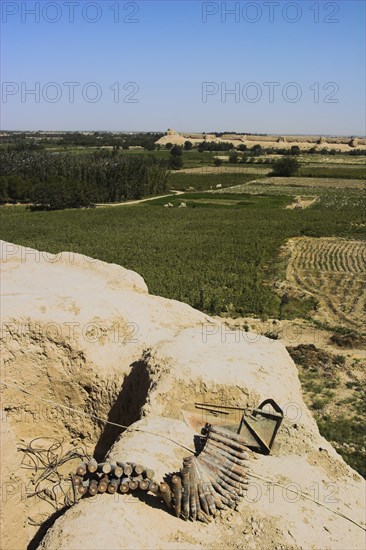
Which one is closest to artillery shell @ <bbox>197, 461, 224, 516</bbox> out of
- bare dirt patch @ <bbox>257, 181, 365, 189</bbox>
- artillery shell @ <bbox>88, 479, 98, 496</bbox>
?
artillery shell @ <bbox>88, 479, 98, 496</bbox>

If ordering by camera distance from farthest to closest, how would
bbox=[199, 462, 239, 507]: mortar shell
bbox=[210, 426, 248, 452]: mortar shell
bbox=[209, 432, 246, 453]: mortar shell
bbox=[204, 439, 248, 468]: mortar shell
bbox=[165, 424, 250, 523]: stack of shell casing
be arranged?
bbox=[210, 426, 248, 452]: mortar shell, bbox=[209, 432, 246, 453]: mortar shell, bbox=[204, 439, 248, 468]: mortar shell, bbox=[199, 462, 239, 507]: mortar shell, bbox=[165, 424, 250, 523]: stack of shell casing

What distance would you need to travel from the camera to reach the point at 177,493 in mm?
6648

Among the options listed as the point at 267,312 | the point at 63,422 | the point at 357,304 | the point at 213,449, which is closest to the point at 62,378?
the point at 63,422

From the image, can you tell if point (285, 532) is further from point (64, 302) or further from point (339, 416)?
point (339, 416)

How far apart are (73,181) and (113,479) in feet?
234

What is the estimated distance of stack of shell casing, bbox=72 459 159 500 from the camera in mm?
6688

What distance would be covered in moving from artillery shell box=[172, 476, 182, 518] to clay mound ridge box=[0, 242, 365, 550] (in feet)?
0.56

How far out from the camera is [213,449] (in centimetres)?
753

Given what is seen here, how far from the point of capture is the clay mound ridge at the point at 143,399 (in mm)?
6680

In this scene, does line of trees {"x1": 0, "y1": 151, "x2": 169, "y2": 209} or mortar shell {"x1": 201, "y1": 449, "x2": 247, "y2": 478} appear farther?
line of trees {"x1": 0, "y1": 151, "x2": 169, "y2": 209}

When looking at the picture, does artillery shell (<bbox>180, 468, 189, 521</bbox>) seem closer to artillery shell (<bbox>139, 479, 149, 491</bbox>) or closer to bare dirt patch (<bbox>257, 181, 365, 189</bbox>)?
artillery shell (<bbox>139, 479, 149, 491</bbox>)

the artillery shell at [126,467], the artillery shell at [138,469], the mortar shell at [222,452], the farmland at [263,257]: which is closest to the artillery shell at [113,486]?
the artillery shell at [126,467]

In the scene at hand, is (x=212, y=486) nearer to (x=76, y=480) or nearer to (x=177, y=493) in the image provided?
(x=177, y=493)

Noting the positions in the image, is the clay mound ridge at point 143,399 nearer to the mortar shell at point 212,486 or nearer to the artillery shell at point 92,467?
the mortar shell at point 212,486
